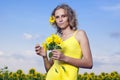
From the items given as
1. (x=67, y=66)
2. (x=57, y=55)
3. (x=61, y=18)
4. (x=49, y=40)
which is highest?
(x=61, y=18)

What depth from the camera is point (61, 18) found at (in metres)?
4.15

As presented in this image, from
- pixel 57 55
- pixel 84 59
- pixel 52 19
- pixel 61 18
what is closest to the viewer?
pixel 57 55

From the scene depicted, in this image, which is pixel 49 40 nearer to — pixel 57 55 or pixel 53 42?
pixel 53 42

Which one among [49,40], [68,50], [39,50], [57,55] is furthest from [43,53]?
[57,55]

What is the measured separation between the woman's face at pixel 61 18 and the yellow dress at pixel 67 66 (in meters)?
0.18

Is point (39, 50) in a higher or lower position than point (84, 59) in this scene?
higher

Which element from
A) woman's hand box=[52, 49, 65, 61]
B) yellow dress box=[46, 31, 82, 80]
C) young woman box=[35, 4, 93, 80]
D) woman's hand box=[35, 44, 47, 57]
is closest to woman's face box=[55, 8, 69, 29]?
young woman box=[35, 4, 93, 80]

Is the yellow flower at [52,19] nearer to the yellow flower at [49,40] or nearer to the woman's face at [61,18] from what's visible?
the woman's face at [61,18]

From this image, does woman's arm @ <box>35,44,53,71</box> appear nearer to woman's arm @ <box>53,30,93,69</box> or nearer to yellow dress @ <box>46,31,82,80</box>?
yellow dress @ <box>46,31,82,80</box>

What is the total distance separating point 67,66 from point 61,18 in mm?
526

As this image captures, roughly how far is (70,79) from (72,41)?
39 centimetres

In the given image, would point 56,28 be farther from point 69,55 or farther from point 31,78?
point 31,78

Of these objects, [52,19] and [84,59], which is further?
[52,19]

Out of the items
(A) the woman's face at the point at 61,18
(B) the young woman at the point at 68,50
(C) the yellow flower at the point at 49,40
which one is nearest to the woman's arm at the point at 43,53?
(B) the young woman at the point at 68,50
